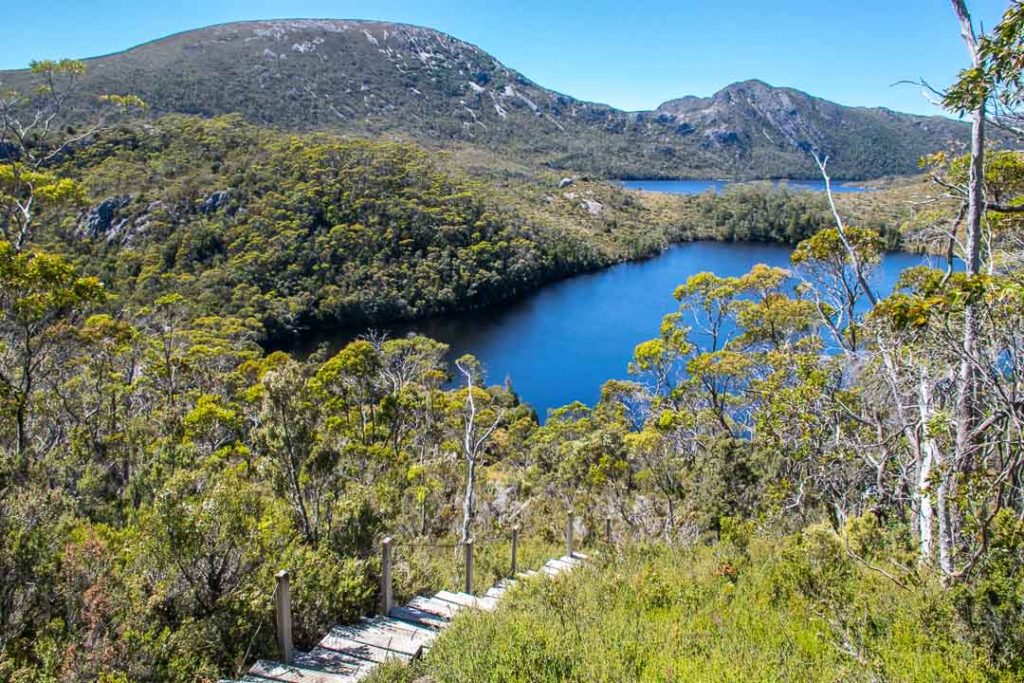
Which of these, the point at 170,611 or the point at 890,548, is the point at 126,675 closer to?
the point at 170,611

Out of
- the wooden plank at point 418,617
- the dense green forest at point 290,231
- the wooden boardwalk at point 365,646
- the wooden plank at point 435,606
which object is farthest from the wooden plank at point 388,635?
the dense green forest at point 290,231

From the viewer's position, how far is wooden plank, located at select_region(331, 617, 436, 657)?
514 cm

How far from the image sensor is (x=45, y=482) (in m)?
7.45

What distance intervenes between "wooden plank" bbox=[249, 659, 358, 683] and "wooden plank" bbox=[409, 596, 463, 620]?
5.21ft

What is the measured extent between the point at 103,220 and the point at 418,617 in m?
62.9

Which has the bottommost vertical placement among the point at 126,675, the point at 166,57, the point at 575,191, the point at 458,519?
the point at 458,519

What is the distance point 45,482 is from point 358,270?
48.1 metres

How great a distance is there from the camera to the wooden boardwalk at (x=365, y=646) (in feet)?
15.1

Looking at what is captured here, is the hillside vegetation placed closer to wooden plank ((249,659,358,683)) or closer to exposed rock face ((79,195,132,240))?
exposed rock face ((79,195,132,240))

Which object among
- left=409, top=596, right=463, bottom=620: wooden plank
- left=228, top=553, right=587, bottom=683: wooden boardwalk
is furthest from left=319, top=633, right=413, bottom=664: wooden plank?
left=409, top=596, right=463, bottom=620: wooden plank

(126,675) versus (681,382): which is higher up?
(126,675)

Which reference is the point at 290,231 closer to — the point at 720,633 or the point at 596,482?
the point at 596,482

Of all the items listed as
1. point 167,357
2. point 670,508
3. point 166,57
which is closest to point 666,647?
point 670,508

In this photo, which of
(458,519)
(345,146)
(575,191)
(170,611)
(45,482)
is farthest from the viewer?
(575,191)
